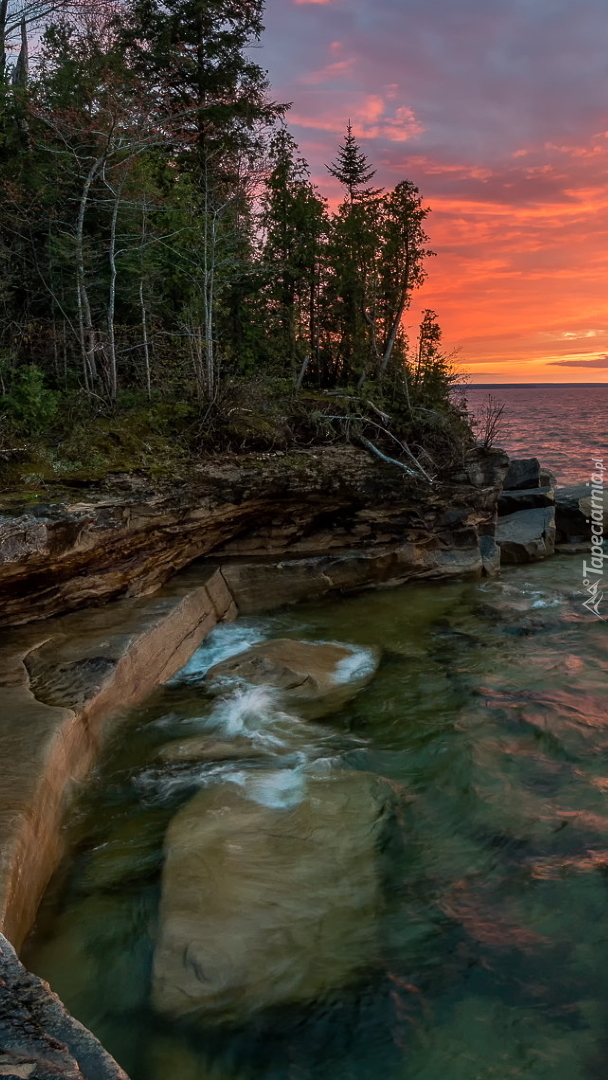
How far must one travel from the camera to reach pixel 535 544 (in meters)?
16.1

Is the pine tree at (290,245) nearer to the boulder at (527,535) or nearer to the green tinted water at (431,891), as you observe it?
the boulder at (527,535)

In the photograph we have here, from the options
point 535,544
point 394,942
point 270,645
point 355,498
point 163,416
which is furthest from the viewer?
point 535,544

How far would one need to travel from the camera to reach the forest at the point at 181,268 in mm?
11312

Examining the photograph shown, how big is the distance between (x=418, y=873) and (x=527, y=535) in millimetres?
12291

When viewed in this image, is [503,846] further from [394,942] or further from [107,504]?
[107,504]

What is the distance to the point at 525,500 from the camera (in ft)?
60.5

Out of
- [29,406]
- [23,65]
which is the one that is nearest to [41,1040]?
[29,406]

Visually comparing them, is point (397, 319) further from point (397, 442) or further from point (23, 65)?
point (23, 65)

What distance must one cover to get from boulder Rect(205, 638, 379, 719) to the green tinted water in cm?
31

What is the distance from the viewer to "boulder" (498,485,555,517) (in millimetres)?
18297

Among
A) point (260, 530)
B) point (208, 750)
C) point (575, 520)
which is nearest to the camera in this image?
point (208, 750)

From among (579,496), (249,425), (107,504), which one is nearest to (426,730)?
(107,504)

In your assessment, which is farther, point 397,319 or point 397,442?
point 397,319

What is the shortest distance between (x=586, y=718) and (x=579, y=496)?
38.7 feet
